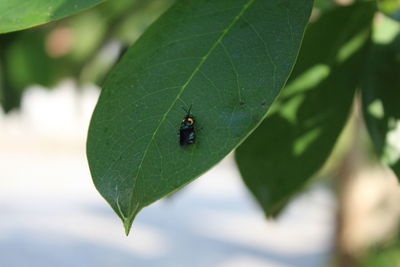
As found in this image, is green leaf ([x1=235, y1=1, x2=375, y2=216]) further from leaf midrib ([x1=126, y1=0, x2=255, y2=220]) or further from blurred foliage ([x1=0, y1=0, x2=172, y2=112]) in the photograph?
blurred foliage ([x1=0, y1=0, x2=172, y2=112])

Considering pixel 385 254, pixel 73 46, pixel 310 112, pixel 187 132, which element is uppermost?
pixel 187 132

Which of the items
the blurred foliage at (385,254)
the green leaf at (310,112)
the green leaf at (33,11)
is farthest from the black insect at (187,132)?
the blurred foliage at (385,254)

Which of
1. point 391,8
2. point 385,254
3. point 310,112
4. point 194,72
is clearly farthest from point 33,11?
point 385,254

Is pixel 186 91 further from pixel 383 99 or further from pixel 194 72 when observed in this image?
pixel 383 99

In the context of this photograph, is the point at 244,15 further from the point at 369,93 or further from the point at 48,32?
the point at 48,32

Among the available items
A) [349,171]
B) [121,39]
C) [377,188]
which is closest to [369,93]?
[121,39]

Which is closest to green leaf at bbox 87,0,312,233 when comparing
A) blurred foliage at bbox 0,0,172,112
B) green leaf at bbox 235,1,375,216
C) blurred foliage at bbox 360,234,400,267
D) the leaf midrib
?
the leaf midrib

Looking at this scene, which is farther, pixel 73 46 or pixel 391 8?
pixel 73 46
